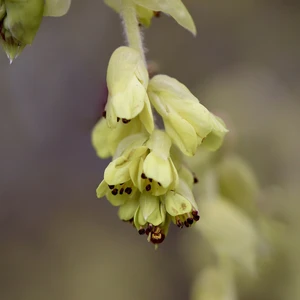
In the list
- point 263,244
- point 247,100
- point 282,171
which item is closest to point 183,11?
point 263,244

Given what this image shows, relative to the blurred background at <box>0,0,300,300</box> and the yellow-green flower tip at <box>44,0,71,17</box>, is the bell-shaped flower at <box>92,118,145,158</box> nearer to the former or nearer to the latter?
the yellow-green flower tip at <box>44,0,71,17</box>

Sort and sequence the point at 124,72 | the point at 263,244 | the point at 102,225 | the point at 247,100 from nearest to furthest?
the point at 124,72, the point at 263,244, the point at 247,100, the point at 102,225

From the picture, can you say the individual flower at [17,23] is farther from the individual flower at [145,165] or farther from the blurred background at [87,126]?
the blurred background at [87,126]

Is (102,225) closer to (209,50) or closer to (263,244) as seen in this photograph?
(209,50)

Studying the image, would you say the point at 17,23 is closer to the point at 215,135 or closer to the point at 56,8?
the point at 56,8

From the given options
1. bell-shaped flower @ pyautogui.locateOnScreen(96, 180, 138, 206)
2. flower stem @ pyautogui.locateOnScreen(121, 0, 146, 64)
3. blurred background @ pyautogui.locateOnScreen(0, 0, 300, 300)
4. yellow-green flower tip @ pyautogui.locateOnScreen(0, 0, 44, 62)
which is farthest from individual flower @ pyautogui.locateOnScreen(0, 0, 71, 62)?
blurred background @ pyautogui.locateOnScreen(0, 0, 300, 300)
